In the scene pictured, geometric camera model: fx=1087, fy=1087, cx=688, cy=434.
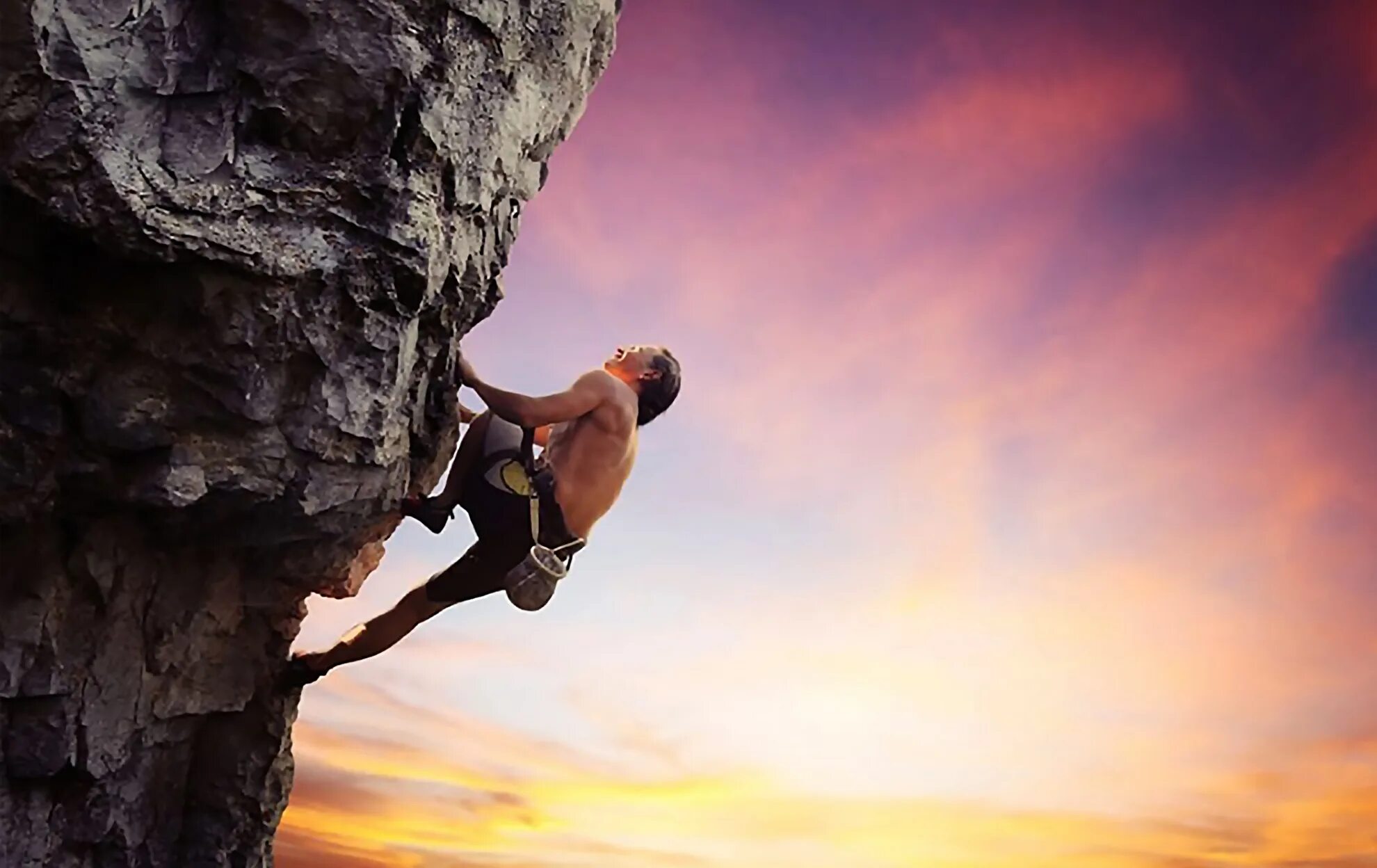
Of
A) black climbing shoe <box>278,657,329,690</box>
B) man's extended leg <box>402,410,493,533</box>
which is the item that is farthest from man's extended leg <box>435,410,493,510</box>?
black climbing shoe <box>278,657,329,690</box>

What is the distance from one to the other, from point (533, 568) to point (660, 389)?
1.74 metres

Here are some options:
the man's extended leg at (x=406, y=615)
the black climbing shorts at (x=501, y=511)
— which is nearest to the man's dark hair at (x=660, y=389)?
the black climbing shorts at (x=501, y=511)

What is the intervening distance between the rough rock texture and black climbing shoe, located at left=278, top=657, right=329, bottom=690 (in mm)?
1260

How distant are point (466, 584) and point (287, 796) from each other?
2513 millimetres

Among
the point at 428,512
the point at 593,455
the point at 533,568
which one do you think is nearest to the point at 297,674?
the point at 428,512

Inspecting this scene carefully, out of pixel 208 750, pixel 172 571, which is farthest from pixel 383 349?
pixel 208 750

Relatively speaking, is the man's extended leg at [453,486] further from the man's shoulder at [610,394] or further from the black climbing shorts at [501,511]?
the man's shoulder at [610,394]

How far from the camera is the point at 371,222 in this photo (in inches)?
246

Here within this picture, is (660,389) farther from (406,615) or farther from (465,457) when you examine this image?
(406,615)

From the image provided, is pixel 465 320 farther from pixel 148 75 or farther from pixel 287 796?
pixel 287 796

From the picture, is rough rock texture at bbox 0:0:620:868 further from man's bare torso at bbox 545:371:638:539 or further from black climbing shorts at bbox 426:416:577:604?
man's bare torso at bbox 545:371:638:539

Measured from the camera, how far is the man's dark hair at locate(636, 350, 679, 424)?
8.74m

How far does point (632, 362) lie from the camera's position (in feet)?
28.8

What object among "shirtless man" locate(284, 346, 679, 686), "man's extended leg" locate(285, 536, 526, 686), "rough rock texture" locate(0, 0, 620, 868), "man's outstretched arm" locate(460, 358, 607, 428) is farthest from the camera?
"man's extended leg" locate(285, 536, 526, 686)
